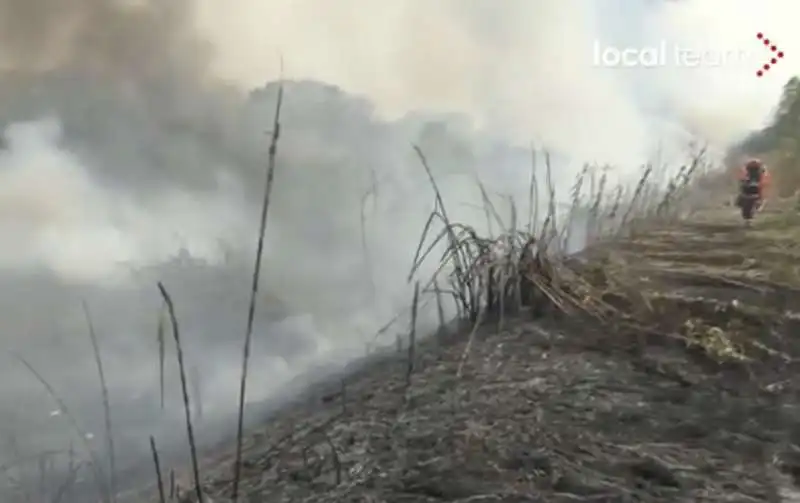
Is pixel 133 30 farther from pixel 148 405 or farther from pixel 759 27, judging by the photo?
pixel 759 27

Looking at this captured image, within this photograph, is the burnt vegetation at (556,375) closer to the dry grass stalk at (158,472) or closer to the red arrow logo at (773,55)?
the dry grass stalk at (158,472)

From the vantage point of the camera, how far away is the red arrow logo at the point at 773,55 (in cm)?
165

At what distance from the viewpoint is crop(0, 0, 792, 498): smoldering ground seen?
1129mm

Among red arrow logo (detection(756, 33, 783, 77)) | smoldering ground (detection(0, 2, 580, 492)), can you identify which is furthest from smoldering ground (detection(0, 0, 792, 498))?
red arrow logo (detection(756, 33, 783, 77))

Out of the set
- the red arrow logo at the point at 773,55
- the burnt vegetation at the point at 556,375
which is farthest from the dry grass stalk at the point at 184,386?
the red arrow logo at the point at 773,55

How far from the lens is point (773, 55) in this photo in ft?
5.45

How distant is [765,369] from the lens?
4.54ft

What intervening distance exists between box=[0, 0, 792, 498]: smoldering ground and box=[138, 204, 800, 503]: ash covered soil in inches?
3.8

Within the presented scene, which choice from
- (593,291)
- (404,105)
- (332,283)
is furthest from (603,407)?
(404,105)

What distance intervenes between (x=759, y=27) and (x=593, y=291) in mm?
609

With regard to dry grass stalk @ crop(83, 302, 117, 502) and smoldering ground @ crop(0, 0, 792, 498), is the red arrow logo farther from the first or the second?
dry grass stalk @ crop(83, 302, 117, 502)

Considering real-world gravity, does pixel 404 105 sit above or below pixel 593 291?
above

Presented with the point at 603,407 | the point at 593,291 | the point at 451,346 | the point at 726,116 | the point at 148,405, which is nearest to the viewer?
the point at 148,405

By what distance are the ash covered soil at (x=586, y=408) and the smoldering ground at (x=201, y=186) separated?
0.31 feet
